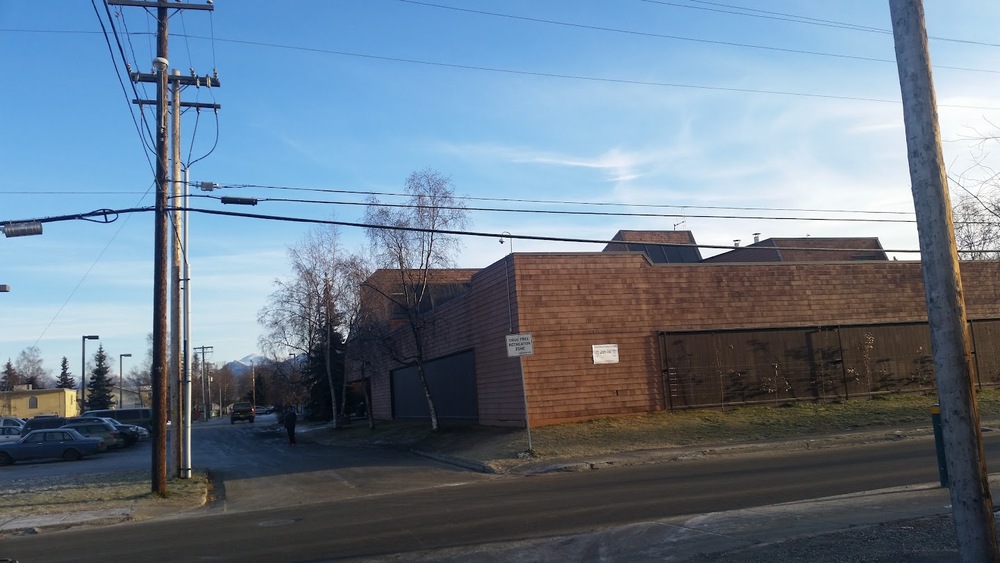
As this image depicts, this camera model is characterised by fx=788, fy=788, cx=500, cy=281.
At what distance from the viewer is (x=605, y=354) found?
2638cm

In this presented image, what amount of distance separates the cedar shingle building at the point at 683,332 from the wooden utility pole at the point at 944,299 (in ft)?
59.3

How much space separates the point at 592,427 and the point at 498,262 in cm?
639

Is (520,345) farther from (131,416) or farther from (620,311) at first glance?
(131,416)

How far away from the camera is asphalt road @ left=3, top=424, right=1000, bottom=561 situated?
37.2 feet

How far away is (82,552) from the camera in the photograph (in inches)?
463

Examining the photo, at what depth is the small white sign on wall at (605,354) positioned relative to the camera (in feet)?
86.2

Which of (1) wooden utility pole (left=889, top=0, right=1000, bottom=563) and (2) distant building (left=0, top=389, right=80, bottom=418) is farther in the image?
(2) distant building (left=0, top=389, right=80, bottom=418)

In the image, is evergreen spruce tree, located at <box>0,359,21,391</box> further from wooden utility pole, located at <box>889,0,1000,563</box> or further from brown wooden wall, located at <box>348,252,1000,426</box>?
wooden utility pole, located at <box>889,0,1000,563</box>

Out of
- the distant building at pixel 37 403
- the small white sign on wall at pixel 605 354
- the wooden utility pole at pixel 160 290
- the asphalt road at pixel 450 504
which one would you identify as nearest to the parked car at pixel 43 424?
the asphalt road at pixel 450 504

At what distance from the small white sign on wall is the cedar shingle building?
0.16 feet

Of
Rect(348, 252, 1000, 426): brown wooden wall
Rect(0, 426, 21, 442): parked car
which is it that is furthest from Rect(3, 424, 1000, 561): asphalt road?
Rect(0, 426, 21, 442): parked car

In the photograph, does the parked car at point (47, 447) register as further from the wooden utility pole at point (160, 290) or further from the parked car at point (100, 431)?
the wooden utility pole at point (160, 290)

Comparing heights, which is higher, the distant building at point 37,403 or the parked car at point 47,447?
the distant building at point 37,403

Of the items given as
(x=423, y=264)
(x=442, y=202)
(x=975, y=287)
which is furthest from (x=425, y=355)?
(x=975, y=287)
